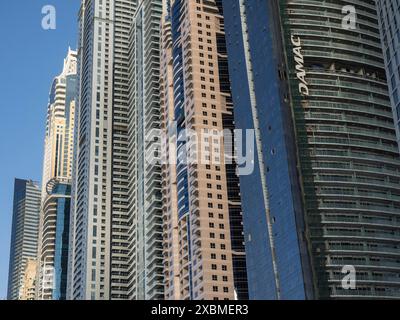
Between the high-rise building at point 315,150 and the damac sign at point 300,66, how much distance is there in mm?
239

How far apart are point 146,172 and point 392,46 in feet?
333

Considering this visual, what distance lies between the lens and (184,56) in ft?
541

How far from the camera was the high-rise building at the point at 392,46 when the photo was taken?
81375 mm

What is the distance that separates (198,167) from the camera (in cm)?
14800

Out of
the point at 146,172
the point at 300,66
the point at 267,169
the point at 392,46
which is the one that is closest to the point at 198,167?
the point at 267,169

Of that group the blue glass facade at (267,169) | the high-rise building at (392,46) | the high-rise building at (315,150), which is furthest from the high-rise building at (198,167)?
the high-rise building at (392,46)

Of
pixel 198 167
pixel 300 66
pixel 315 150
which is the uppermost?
pixel 300 66

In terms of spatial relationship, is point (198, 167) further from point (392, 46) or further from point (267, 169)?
point (392, 46)

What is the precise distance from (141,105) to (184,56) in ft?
101

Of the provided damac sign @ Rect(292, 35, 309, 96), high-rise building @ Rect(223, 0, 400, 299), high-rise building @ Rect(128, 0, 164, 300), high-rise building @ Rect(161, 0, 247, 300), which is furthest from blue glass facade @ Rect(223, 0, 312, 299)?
high-rise building @ Rect(128, 0, 164, 300)

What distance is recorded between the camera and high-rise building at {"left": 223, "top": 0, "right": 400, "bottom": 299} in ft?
390

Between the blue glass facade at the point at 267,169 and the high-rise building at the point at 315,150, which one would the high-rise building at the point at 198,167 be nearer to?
the blue glass facade at the point at 267,169

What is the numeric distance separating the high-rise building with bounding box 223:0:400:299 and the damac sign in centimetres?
24

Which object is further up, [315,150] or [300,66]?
[300,66]
